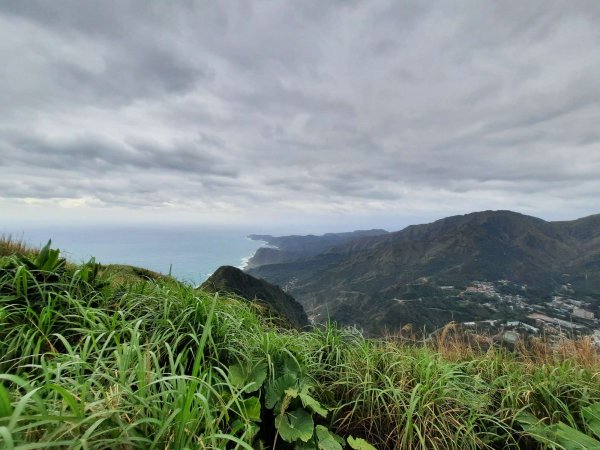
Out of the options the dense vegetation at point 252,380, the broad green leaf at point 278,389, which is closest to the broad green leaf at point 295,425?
the dense vegetation at point 252,380

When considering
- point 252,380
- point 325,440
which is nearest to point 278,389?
point 252,380

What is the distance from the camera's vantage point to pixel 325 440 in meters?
2.43

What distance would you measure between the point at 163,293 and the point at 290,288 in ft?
646

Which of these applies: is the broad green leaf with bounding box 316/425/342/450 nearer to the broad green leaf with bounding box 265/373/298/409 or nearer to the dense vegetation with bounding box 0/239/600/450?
the dense vegetation with bounding box 0/239/600/450

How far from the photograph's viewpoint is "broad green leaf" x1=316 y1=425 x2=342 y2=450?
2344mm

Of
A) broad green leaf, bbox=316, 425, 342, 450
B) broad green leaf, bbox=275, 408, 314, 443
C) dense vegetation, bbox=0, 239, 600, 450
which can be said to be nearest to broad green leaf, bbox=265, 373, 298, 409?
dense vegetation, bbox=0, 239, 600, 450

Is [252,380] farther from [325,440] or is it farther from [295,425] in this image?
[325,440]

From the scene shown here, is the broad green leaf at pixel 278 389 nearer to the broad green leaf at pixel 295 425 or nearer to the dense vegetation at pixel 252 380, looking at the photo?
the dense vegetation at pixel 252 380

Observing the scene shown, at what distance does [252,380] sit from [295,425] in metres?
0.57

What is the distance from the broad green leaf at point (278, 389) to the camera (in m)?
2.64

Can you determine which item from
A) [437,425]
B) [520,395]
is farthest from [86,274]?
[520,395]

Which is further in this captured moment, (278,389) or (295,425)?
(278,389)

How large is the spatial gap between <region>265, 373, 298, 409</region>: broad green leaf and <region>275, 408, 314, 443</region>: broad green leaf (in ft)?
0.47

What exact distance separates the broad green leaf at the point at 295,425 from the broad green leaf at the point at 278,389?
0.47 ft
